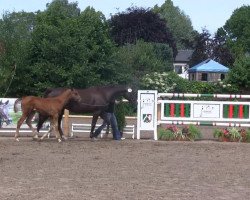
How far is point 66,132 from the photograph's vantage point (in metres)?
23.6

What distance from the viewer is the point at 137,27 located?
251 ft

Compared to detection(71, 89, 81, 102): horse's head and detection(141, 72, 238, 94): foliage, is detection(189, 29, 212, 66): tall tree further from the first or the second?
detection(71, 89, 81, 102): horse's head

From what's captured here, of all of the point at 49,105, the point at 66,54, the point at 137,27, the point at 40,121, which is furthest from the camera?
the point at 137,27

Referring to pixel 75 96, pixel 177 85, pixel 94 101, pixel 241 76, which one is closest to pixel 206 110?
pixel 94 101

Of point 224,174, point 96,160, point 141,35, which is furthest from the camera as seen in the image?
point 141,35

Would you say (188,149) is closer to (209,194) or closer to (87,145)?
(87,145)

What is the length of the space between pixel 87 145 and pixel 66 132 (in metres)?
3.48

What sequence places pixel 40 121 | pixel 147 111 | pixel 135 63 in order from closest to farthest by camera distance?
pixel 40 121 < pixel 147 111 < pixel 135 63

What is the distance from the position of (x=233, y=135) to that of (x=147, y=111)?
9.55 ft

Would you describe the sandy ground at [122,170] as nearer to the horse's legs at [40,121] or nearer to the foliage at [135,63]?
the horse's legs at [40,121]

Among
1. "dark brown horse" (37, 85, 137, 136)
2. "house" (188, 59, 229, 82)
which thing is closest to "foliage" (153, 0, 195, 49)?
"house" (188, 59, 229, 82)

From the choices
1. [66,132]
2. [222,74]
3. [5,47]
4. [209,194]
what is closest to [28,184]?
[209,194]

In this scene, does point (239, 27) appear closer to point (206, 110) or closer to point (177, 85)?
point (177, 85)

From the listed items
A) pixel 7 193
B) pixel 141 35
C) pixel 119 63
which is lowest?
pixel 7 193
